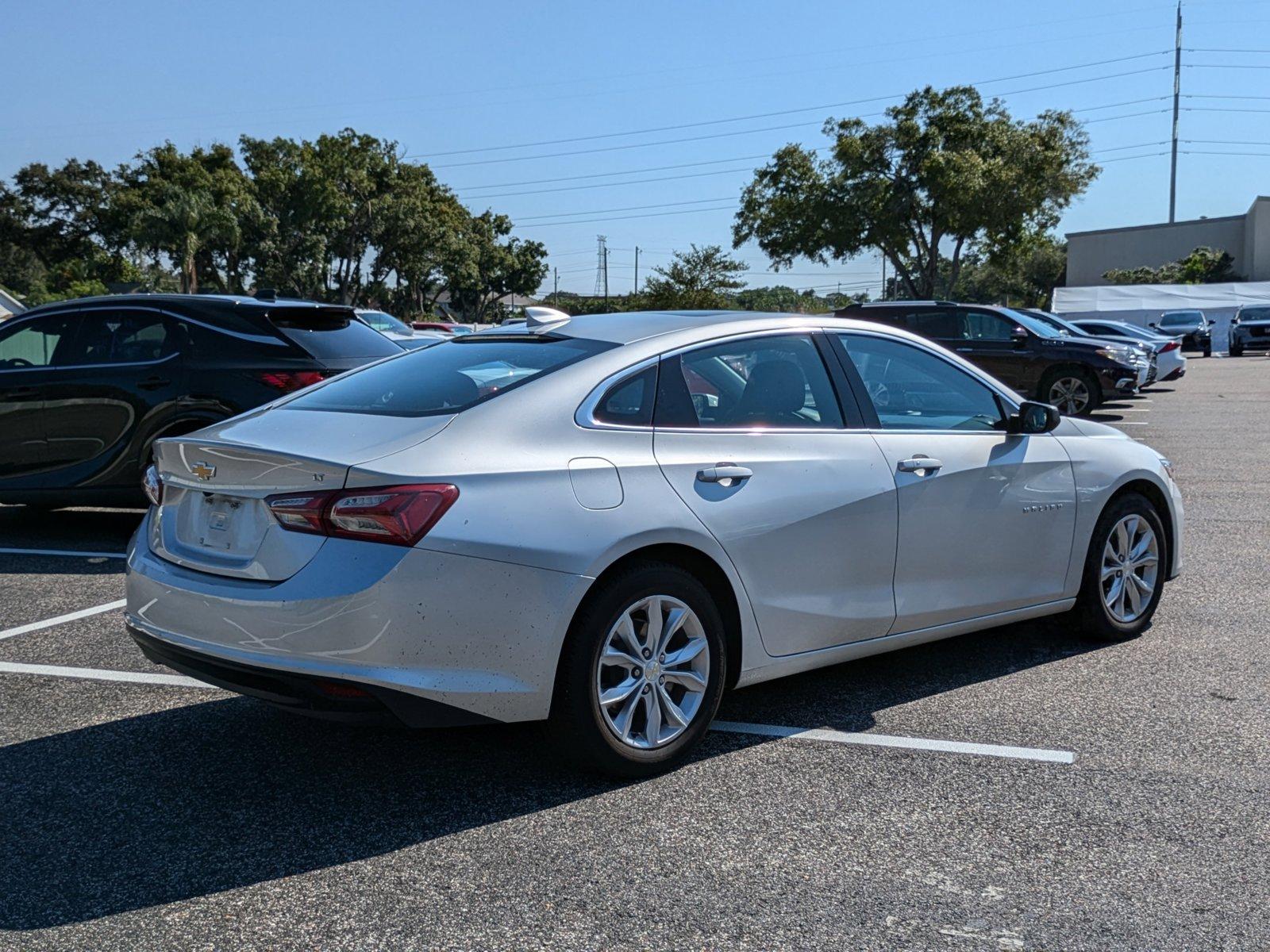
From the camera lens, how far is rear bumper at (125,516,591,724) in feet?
12.0

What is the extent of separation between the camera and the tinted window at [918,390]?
5.08 m

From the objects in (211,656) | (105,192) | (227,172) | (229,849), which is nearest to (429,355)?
(211,656)

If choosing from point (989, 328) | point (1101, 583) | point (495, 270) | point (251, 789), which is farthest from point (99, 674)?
point (495, 270)

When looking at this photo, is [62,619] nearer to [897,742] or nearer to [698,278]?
[897,742]

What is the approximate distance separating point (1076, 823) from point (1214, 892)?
510mm

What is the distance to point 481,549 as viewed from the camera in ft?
12.2

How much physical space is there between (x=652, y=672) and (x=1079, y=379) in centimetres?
1620

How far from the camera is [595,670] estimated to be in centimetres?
396

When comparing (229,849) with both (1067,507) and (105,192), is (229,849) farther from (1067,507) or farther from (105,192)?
(105,192)

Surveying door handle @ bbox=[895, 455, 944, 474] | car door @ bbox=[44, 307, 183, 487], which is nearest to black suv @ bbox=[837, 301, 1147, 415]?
car door @ bbox=[44, 307, 183, 487]

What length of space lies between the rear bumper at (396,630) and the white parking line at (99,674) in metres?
1.51

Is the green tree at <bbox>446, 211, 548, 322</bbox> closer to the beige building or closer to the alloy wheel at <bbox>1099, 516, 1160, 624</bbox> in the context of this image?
the beige building

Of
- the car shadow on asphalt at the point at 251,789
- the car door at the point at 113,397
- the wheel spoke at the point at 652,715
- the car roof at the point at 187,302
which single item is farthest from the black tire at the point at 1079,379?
the wheel spoke at the point at 652,715

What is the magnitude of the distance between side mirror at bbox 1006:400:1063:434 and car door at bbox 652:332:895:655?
92cm
